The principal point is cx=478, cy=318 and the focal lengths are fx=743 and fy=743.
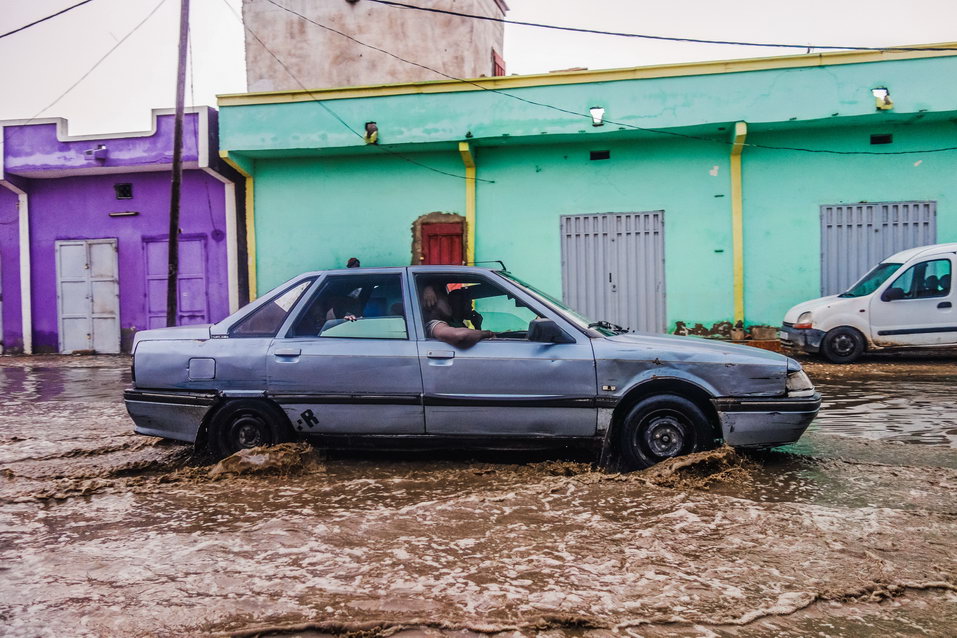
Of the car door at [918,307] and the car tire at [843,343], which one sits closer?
the car door at [918,307]

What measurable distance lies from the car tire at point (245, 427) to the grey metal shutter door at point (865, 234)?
10967mm

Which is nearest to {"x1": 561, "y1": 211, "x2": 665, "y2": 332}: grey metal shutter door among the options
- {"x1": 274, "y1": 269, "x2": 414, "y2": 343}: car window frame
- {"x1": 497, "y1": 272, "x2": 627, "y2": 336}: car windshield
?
{"x1": 497, "y1": 272, "x2": 627, "y2": 336}: car windshield

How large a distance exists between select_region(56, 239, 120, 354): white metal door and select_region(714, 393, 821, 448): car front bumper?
45.7 feet

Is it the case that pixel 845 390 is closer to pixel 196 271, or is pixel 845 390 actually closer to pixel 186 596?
pixel 186 596

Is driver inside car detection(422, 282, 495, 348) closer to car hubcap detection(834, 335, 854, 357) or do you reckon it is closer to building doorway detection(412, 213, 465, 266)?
car hubcap detection(834, 335, 854, 357)

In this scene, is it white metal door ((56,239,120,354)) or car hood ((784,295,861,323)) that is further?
white metal door ((56,239,120,354))

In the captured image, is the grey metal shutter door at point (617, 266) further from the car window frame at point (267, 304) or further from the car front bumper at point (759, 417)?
the car window frame at point (267, 304)

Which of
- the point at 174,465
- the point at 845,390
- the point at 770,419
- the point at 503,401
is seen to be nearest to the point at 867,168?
the point at 845,390

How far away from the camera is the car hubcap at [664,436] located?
15.1 feet

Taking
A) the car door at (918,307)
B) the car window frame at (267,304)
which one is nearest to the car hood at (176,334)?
the car window frame at (267,304)

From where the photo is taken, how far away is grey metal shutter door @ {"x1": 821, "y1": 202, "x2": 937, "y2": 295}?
1264 cm

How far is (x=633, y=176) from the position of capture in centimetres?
1342

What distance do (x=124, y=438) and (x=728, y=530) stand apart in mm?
4880

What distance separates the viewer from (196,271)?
14930 mm
